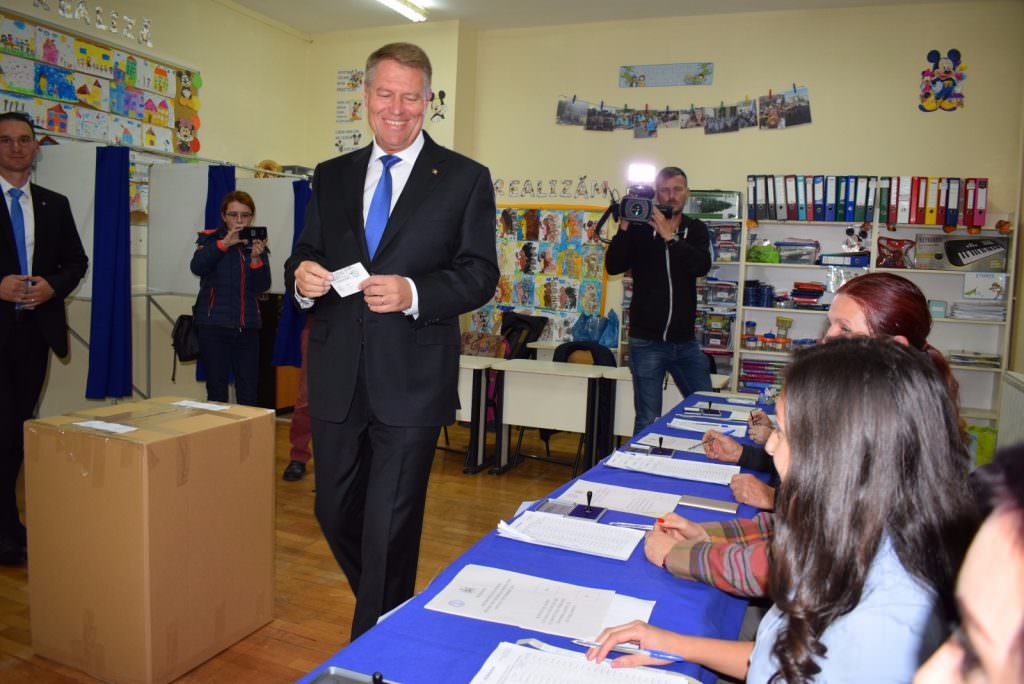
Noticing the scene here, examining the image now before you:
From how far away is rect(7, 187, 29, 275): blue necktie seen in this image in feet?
9.96

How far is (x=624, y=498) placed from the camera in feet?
5.49

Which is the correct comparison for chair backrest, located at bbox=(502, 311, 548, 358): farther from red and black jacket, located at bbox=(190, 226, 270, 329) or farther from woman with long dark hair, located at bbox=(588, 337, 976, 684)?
woman with long dark hair, located at bbox=(588, 337, 976, 684)

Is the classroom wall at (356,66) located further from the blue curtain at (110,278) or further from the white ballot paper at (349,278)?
the white ballot paper at (349,278)

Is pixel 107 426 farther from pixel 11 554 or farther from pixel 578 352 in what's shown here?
pixel 578 352

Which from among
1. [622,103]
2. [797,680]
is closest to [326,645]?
[797,680]

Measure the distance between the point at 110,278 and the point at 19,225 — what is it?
45.8 inches

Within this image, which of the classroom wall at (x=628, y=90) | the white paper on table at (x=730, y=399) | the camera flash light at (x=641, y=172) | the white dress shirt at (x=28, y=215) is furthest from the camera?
the camera flash light at (x=641, y=172)

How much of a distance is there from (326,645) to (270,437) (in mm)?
708

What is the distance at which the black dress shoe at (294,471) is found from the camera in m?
4.36

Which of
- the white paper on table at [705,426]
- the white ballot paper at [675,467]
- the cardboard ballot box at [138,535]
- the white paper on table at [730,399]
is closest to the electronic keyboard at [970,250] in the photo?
the white paper on table at [730,399]

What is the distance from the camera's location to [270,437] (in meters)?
2.39

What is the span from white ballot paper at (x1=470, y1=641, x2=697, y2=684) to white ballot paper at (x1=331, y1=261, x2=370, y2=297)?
98 cm

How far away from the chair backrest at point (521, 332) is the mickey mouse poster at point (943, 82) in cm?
328

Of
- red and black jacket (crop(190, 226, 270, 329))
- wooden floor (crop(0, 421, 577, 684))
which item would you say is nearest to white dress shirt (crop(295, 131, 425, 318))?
wooden floor (crop(0, 421, 577, 684))
